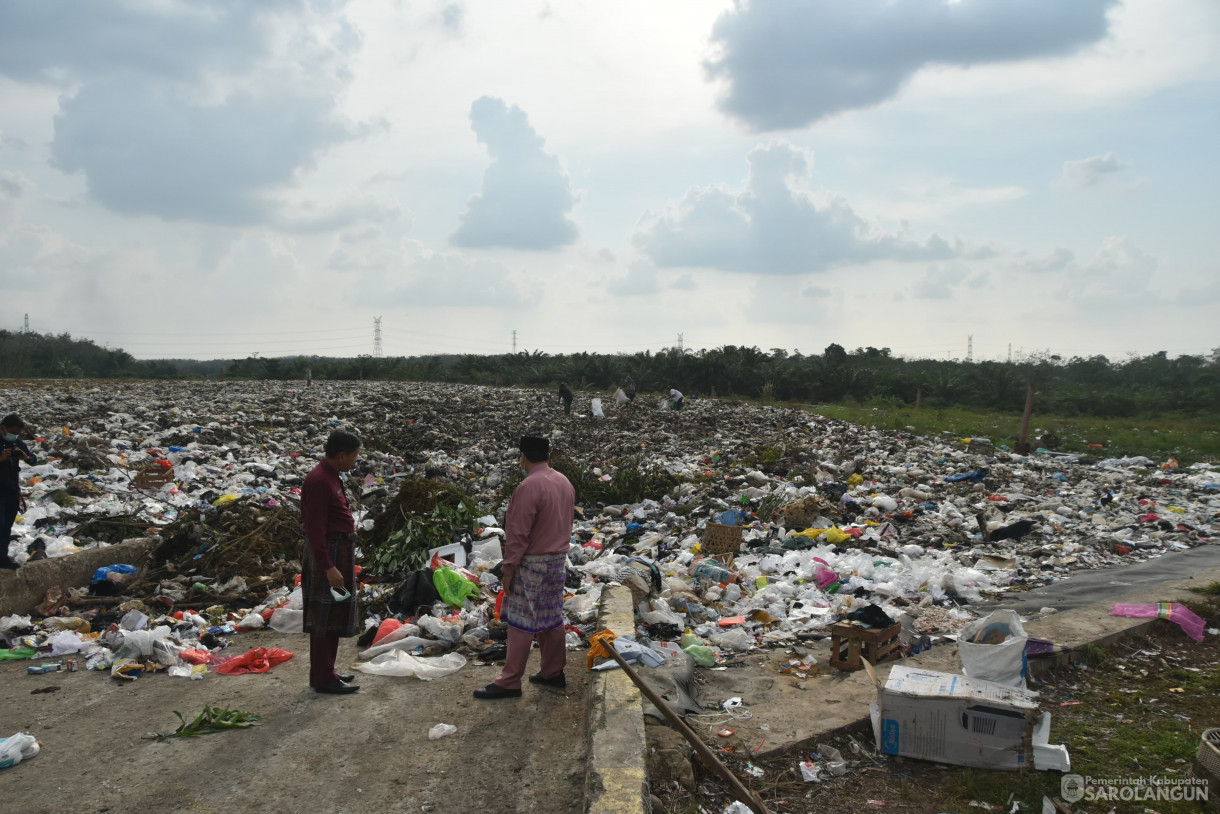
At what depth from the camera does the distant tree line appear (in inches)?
906

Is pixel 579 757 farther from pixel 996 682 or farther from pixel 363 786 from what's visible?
pixel 996 682

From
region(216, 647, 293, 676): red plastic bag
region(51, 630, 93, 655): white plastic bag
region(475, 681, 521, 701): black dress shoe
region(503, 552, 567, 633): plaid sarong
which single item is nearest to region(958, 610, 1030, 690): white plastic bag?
region(503, 552, 567, 633): plaid sarong

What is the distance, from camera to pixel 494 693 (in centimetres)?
360

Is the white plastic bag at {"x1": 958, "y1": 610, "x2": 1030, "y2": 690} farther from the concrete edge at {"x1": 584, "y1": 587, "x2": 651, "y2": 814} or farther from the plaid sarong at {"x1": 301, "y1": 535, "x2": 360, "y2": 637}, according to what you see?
the plaid sarong at {"x1": 301, "y1": 535, "x2": 360, "y2": 637}

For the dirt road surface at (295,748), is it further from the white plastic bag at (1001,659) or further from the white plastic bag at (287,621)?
the white plastic bag at (1001,659)

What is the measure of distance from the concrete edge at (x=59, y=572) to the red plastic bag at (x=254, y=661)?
1.90 meters

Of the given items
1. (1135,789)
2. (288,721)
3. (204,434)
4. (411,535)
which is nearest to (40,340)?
(204,434)

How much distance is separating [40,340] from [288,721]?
156 ft

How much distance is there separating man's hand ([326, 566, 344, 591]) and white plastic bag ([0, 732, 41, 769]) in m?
1.24

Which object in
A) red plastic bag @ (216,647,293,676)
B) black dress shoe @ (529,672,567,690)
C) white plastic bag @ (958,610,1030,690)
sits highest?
white plastic bag @ (958,610,1030,690)

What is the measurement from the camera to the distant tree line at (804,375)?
906 inches

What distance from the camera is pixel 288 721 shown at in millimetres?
3398

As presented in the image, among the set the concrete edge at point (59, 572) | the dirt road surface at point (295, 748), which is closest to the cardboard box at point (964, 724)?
the dirt road surface at point (295, 748)

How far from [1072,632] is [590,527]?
464 centimetres
